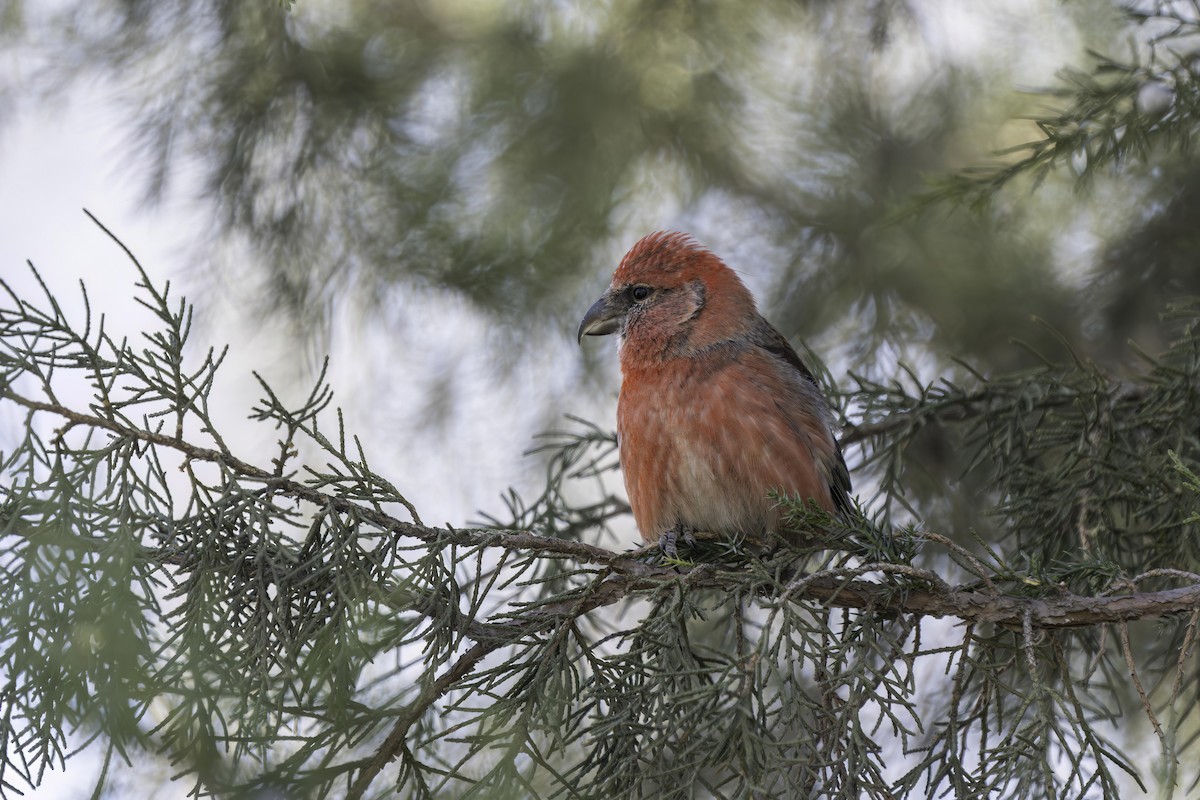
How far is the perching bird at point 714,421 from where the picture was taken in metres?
3.74

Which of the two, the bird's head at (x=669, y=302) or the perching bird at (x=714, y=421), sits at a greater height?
the bird's head at (x=669, y=302)

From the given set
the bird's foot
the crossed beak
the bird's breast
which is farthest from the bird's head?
the bird's foot

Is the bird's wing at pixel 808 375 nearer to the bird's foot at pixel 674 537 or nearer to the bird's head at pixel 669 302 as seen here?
the bird's head at pixel 669 302

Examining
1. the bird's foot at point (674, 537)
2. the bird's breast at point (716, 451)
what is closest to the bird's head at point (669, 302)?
the bird's breast at point (716, 451)

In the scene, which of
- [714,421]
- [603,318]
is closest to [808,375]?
[714,421]

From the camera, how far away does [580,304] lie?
16.0ft

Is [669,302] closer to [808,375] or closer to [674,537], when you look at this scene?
[808,375]

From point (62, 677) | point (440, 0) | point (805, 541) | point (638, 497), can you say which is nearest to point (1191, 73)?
point (805, 541)

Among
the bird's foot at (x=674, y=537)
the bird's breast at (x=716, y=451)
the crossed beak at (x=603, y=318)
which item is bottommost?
the bird's foot at (x=674, y=537)

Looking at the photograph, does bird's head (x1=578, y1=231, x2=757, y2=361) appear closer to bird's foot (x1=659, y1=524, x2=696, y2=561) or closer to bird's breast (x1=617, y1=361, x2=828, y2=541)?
bird's breast (x1=617, y1=361, x2=828, y2=541)

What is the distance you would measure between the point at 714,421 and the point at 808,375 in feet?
1.90

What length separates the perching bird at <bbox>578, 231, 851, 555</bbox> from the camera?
374 centimetres

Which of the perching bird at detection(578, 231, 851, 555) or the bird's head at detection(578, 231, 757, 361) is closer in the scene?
the perching bird at detection(578, 231, 851, 555)

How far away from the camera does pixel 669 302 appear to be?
428cm
